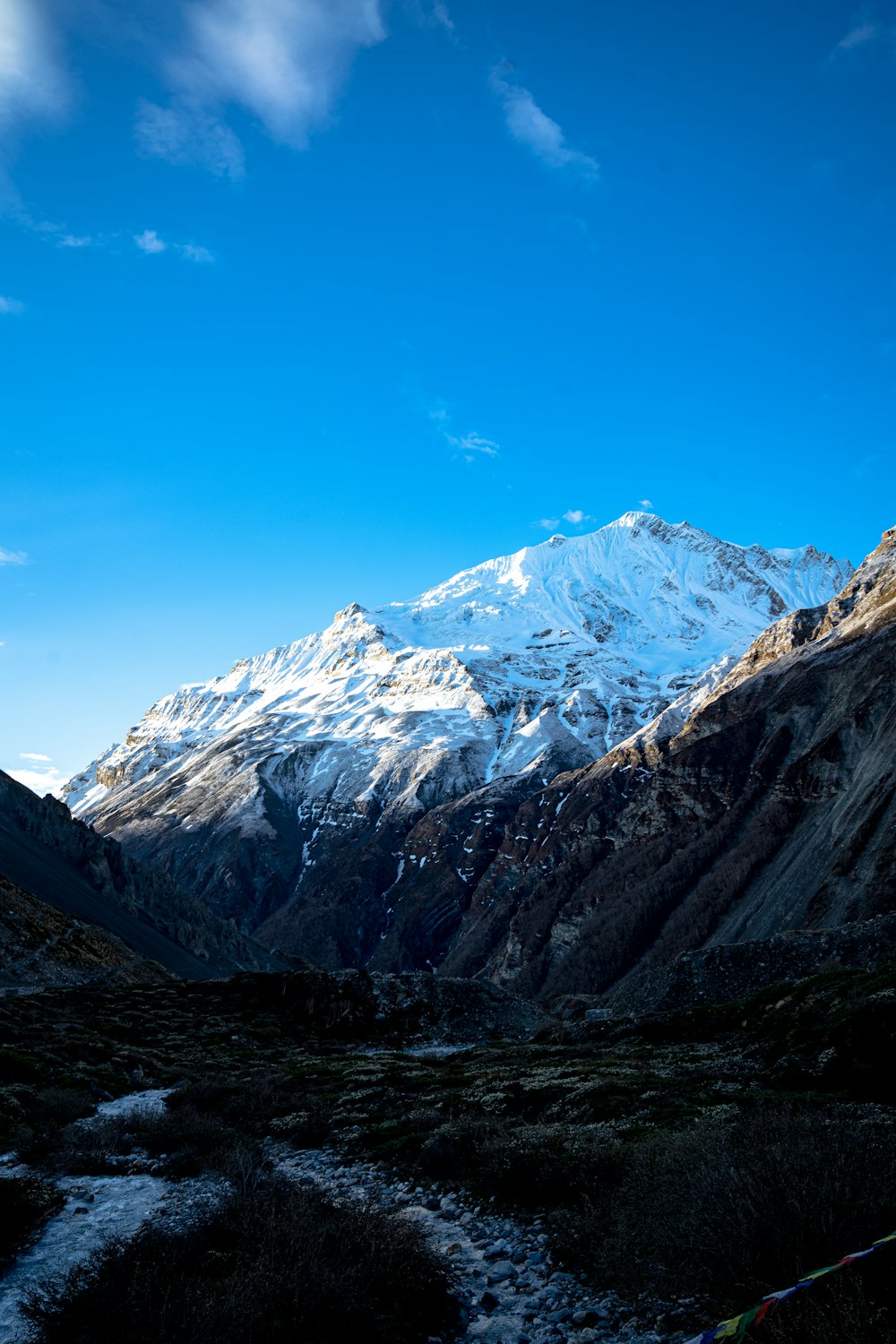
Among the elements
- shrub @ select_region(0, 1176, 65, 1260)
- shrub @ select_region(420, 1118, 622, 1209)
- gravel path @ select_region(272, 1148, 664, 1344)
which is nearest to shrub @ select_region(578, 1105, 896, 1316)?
gravel path @ select_region(272, 1148, 664, 1344)

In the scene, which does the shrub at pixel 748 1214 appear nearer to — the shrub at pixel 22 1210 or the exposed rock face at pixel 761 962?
the shrub at pixel 22 1210

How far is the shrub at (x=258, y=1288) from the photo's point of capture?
7.61 meters

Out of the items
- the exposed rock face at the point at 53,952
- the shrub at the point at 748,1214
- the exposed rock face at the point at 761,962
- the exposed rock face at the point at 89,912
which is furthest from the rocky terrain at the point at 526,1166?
the exposed rock face at the point at 89,912

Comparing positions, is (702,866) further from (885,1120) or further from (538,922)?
(885,1120)

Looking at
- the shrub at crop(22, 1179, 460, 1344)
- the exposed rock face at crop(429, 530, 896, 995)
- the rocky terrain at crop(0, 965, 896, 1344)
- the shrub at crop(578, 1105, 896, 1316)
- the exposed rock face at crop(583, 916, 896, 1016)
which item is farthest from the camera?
the exposed rock face at crop(429, 530, 896, 995)

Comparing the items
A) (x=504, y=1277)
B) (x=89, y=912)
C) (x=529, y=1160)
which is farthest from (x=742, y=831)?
(x=504, y=1277)

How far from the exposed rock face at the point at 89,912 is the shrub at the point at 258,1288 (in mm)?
57018

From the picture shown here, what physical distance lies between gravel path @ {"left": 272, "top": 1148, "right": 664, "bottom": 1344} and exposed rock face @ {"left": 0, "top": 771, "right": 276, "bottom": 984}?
5490cm

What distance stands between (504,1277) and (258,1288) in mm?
3696

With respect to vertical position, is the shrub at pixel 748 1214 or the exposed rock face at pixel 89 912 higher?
the exposed rock face at pixel 89 912

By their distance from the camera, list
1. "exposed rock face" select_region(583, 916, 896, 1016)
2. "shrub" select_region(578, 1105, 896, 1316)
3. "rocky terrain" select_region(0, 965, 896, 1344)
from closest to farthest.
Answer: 1. "shrub" select_region(578, 1105, 896, 1316)
2. "rocky terrain" select_region(0, 965, 896, 1344)
3. "exposed rock face" select_region(583, 916, 896, 1016)

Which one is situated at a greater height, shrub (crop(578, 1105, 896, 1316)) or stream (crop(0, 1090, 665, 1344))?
shrub (crop(578, 1105, 896, 1316))

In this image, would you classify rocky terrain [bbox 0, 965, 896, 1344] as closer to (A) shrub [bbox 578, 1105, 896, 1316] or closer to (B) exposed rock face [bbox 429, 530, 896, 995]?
(A) shrub [bbox 578, 1105, 896, 1316]

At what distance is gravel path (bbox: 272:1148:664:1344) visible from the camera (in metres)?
8.52
